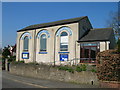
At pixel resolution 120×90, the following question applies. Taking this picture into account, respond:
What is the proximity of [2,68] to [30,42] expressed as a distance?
25.3ft

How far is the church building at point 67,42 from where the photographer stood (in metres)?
20.3

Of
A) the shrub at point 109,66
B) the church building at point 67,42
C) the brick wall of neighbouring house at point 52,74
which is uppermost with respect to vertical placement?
the church building at point 67,42

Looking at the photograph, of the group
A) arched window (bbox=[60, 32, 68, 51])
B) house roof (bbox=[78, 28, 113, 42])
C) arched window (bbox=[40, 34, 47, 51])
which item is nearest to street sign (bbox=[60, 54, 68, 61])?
arched window (bbox=[60, 32, 68, 51])

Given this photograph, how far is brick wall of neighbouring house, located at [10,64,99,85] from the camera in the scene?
1310 cm

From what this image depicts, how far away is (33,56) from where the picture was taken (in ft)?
85.6

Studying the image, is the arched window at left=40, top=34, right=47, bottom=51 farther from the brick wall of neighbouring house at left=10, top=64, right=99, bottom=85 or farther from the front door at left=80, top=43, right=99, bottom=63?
the front door at left=80, top=43, right=99, bottom=63

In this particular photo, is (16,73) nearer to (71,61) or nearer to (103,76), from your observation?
(71,61)

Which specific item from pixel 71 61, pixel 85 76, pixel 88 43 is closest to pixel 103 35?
pixel 88 43

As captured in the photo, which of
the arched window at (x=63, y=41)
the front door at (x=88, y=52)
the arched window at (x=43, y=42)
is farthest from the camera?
the arched window at (x=43, y=42)

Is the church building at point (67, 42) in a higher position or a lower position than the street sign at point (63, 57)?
higher

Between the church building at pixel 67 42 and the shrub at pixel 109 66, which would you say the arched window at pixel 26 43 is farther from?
the shrub at pixel 109 66

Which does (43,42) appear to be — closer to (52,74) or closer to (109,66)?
(52,74)

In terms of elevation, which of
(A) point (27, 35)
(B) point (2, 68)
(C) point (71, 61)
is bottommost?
(B) point (2, 68)

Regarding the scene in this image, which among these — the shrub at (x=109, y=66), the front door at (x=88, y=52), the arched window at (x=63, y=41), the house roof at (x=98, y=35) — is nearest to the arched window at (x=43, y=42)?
the arched window at (x=63, y=41)
